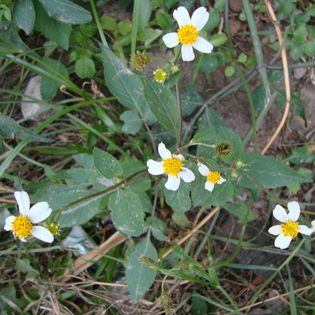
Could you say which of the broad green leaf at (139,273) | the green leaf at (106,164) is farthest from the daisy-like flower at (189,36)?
the broad green leaf at (139,273)

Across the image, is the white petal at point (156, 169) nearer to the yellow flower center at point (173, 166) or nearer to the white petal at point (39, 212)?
the yellow flower center at point (173, 166)

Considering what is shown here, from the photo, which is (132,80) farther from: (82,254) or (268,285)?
(268,285)

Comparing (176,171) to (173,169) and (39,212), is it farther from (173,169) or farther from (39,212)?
(39,212)

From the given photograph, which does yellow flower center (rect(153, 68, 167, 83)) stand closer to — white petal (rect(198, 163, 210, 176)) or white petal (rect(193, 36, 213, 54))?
white petal (rect(193, 36, 213, 54))

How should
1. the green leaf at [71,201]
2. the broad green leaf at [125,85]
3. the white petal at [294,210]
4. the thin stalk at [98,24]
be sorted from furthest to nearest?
the thin stalk at [98,24]
the broad green leaf at [125,85]
the green leaf at [71,201]
the white petal at [294,210]

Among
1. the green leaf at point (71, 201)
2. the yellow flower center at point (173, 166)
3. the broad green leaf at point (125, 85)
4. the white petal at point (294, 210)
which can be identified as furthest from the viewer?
the broad green leaf at point (125, 85)

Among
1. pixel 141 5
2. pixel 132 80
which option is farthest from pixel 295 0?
pixel 132 80

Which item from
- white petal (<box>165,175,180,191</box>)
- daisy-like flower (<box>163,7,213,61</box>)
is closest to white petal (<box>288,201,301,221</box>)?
white petal (<box>165,175,180,191</box>)
